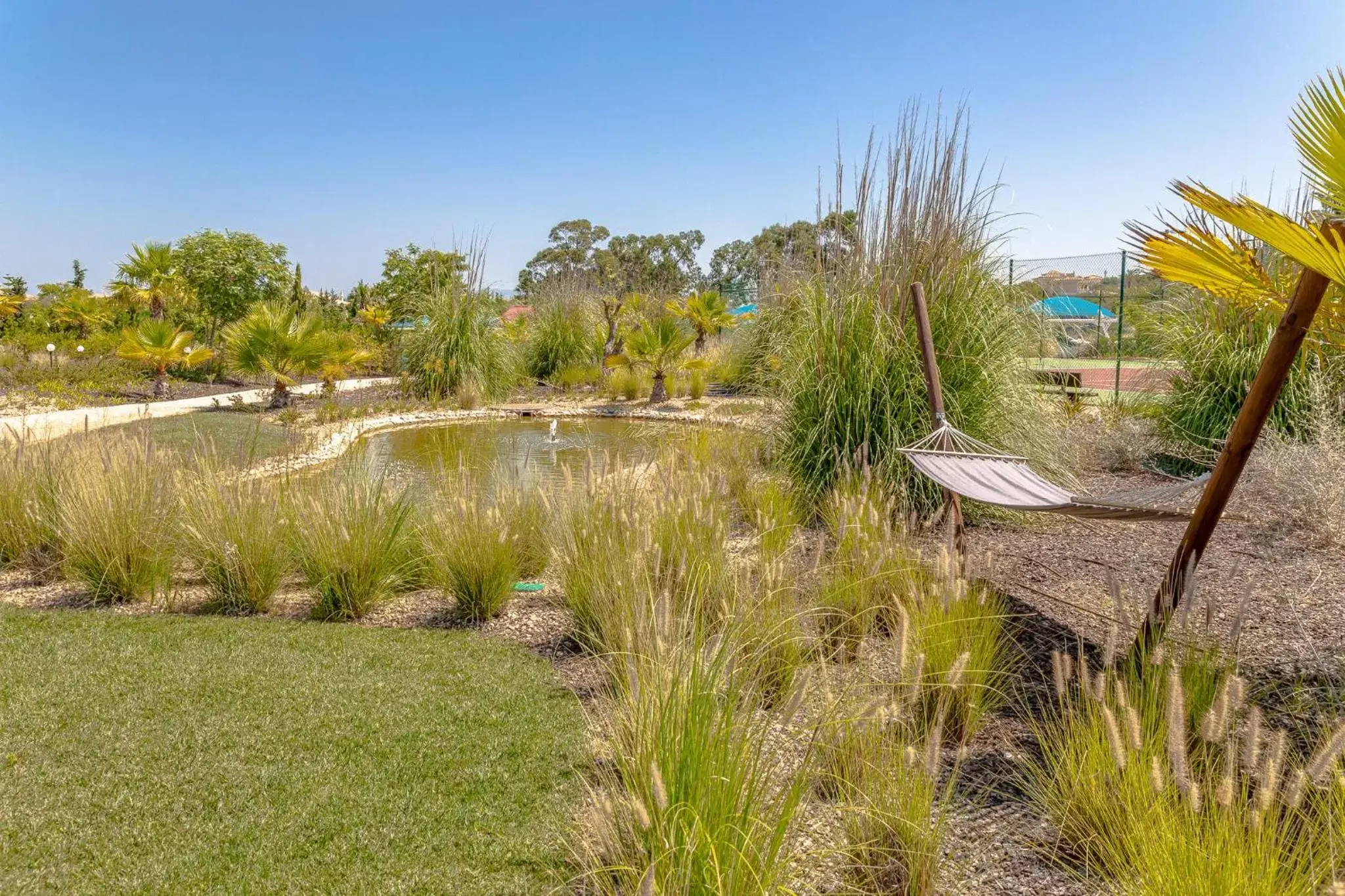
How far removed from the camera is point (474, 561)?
11.8ft

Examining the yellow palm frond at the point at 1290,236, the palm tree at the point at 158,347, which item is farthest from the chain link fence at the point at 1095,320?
the palm tree at the point at 158,347

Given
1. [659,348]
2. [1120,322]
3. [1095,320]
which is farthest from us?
[1095,320]

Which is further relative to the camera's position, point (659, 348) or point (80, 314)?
point (80, 314)

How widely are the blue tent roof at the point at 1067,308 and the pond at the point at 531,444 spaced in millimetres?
2135

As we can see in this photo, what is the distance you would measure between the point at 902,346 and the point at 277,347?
30.9 ft

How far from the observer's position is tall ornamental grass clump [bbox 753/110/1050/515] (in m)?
4.73

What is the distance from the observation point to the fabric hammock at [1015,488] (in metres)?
2.72

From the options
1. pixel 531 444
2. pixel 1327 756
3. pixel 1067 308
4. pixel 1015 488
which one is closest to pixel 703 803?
pixel 1327 756

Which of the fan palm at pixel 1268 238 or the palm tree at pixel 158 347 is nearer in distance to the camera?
the fan palm at pixel 1268 238

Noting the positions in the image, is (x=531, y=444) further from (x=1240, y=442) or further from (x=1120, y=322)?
(x=1240, y=442)

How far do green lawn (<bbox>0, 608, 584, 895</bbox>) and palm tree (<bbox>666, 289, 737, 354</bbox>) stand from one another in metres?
13.7

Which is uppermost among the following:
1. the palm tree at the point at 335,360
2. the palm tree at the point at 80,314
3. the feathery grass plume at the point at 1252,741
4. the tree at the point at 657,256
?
the tree at the point at 657,256

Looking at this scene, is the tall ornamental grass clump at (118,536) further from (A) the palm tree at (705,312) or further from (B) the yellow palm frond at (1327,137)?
(A) the palm tree at (705,312)

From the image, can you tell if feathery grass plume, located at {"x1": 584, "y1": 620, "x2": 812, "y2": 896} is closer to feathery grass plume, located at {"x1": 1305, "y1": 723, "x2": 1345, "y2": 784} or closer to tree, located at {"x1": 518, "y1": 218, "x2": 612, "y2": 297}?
feathery grass plume, located at {"x1": 1305, "y1": 723, "x2": 1345, "y2": 784}
